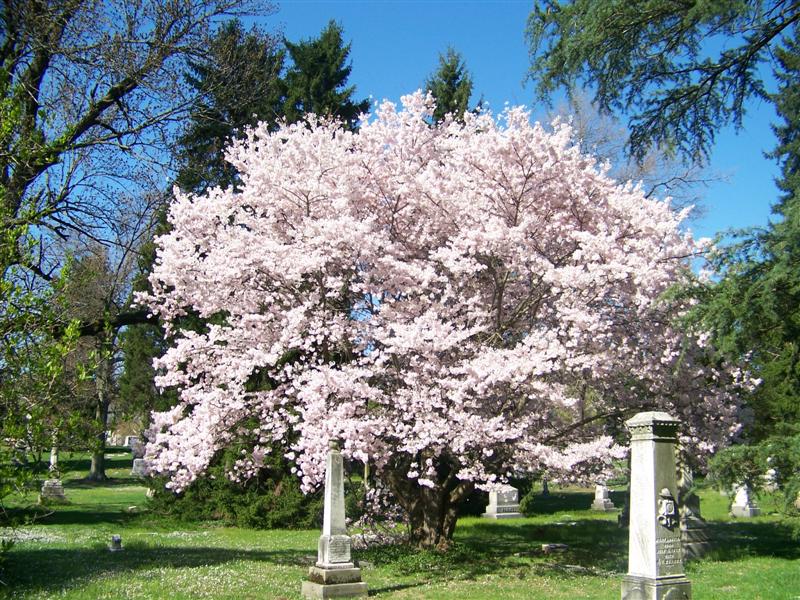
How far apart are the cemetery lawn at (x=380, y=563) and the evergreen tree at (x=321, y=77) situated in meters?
Result: 14.3

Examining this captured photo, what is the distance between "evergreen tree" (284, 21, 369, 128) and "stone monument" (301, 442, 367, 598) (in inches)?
655

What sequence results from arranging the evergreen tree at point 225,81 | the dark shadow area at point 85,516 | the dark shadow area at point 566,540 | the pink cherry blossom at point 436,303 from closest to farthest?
the pink cherry blossom at point 436,303 → the dark shadow area at point 566,540 → the evergreen tree at point 225,81 → the dark shadow area at point 85,516

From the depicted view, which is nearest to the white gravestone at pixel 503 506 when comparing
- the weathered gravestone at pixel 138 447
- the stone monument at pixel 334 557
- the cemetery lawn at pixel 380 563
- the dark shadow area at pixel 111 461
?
the cemetery lawn at pixel 380 563

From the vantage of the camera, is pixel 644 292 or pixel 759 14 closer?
pixel 759 14

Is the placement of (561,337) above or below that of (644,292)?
below

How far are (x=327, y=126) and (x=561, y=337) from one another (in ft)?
21.0

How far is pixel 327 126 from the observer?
46.7 feet

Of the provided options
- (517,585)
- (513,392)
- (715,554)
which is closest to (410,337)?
(513,392)

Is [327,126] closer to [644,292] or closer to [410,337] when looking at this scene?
[410,337]

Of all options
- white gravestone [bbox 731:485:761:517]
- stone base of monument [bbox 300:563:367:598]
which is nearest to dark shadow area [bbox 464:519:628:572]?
white gravestone [bbox 731:485:761:517]

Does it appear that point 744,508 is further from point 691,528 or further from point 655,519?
point 655,519

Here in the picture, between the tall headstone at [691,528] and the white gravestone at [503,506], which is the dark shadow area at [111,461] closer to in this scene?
the white gravestone at [503,506]

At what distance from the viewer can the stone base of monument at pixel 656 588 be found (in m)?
6.79

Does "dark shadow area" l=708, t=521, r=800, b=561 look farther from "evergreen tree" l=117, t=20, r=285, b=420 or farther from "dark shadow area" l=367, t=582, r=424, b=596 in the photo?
"evergreen tree" l=117, t=20, r=285, b=420
